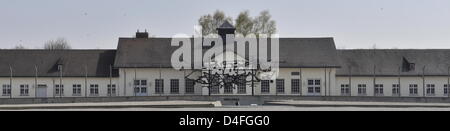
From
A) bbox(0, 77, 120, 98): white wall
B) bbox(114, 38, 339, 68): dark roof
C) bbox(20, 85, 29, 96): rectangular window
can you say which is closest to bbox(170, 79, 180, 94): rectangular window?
bbox(114, 38, 339, 68): dark roof

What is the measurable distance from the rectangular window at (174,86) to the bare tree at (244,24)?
17816 mm

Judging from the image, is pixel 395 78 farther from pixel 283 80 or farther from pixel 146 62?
pixel 146 62

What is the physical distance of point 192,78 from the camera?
58219 millimetres

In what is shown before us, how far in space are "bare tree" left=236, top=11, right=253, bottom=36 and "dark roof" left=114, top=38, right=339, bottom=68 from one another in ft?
41.0

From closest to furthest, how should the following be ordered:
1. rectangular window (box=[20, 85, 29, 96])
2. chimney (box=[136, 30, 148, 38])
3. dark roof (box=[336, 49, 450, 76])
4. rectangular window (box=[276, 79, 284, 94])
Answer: rectangular window (box=[20, 85, 29, 96]), rectangular window (box=[276, 79, 284, 94]), dark roof (box=[336, 49, 450, 76]), chimney (box=[136, 30, 148, 38])

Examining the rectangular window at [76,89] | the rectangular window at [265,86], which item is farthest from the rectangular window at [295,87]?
the rectangular window at [76,89]

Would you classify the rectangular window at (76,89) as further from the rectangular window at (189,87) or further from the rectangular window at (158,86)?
the rectangular window at (189,87)

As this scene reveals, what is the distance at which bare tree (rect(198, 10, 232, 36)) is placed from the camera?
74.5m

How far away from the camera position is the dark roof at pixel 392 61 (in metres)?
58.1

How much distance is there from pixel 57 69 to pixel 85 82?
251 centimetres

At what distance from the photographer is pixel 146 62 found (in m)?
58.2

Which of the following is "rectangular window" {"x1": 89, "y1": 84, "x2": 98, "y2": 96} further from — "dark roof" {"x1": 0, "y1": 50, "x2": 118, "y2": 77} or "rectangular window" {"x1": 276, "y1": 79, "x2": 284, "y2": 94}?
"rectangular window" {"x1": 276, "y1": 79, "x2": 284, "y2": 94}

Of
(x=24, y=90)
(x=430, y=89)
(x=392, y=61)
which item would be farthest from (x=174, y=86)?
(x=430, y=89)
